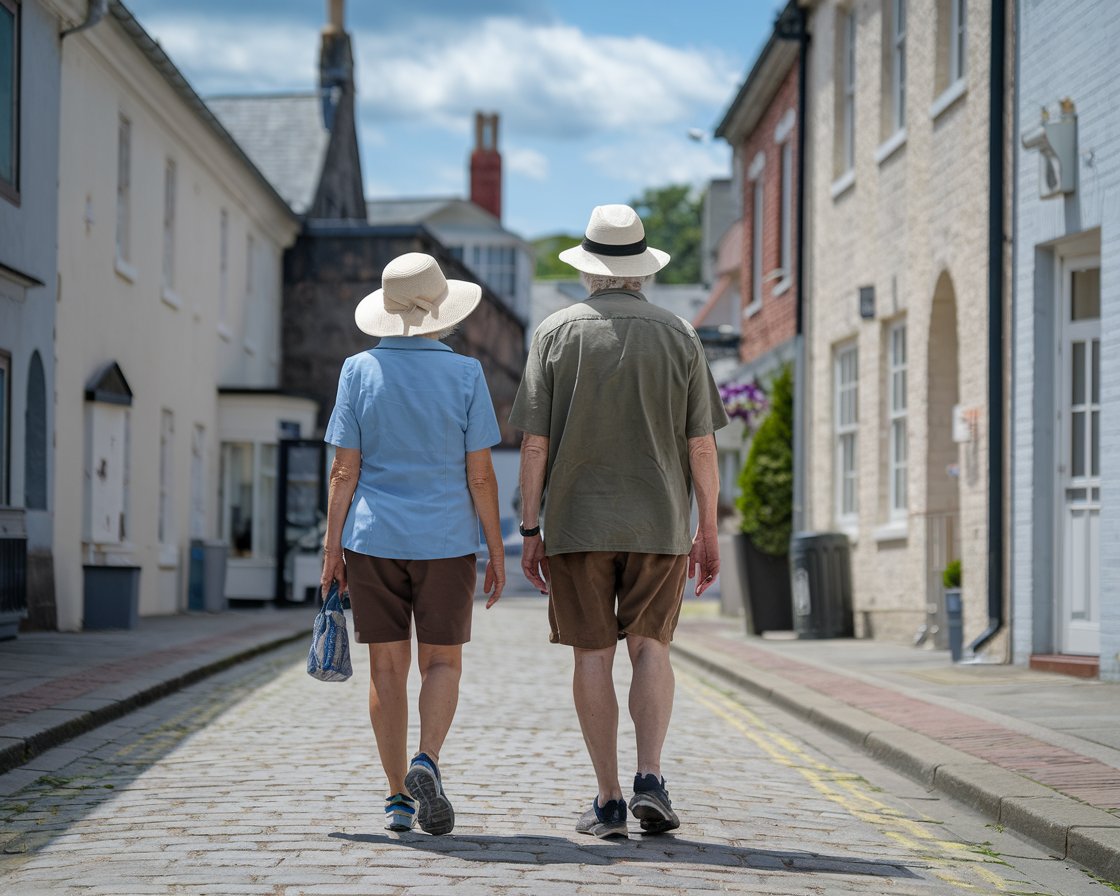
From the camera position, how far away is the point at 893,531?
16609mm

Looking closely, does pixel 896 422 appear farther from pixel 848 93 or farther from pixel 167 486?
pixel 167 486

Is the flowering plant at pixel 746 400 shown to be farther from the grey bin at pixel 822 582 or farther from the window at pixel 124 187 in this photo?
the window at pixel 124 187

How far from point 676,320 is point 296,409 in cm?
1958

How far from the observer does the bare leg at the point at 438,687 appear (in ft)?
19.6

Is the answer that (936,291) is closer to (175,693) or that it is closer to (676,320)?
(175,693)

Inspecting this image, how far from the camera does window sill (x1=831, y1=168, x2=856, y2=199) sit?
60.6 ft

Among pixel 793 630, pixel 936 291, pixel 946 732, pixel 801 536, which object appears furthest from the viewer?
pixel 793 630

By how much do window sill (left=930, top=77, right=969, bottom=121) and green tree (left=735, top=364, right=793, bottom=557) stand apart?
5557mm

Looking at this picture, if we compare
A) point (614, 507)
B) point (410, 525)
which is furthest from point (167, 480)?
point (614, 507)

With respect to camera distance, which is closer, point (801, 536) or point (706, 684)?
point (706, 684)

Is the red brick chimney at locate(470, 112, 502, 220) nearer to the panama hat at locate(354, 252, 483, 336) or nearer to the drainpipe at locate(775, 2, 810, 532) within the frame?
the drainpipe at locate(775, 2, 810, 532)

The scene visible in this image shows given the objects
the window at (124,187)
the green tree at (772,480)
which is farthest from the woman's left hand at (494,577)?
the window at (124,187)

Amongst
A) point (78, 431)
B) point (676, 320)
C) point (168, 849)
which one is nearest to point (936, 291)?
point (78, 431)

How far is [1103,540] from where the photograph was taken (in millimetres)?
11555
